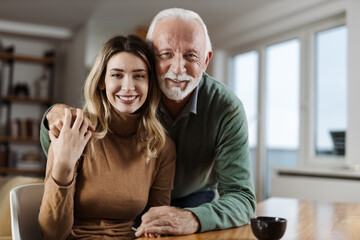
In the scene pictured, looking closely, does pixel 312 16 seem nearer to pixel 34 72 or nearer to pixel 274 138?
pixel 274 138

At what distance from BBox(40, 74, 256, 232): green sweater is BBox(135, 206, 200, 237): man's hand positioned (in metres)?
0.05

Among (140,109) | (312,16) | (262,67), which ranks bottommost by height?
(140,109)

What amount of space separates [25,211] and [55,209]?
0.54 feet

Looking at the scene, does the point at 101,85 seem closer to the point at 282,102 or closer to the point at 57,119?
the point at 57,119

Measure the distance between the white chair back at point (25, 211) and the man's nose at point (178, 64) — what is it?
1.92 feet

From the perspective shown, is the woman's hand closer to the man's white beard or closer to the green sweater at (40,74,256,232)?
the green sweater at (40,74,256,232)

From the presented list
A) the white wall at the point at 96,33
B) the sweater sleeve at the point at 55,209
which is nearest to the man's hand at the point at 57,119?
the sweater sleeve at the point at 55,209

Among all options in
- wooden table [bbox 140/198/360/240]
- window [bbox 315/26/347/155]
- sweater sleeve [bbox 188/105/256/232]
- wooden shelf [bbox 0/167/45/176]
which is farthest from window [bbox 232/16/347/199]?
wooden shelf [bbox 0/167/45/176]

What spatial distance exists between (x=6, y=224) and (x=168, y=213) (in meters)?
1.20

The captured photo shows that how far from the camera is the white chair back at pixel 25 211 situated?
120 cm

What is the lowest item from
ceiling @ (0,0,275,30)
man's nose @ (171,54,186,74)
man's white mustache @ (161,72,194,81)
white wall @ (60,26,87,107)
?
man's white mustache @ (161,72,194,81)

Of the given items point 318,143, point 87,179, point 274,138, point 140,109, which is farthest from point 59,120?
point 274,138

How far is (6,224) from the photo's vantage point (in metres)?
2.02

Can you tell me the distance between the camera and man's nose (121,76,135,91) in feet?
4.37
